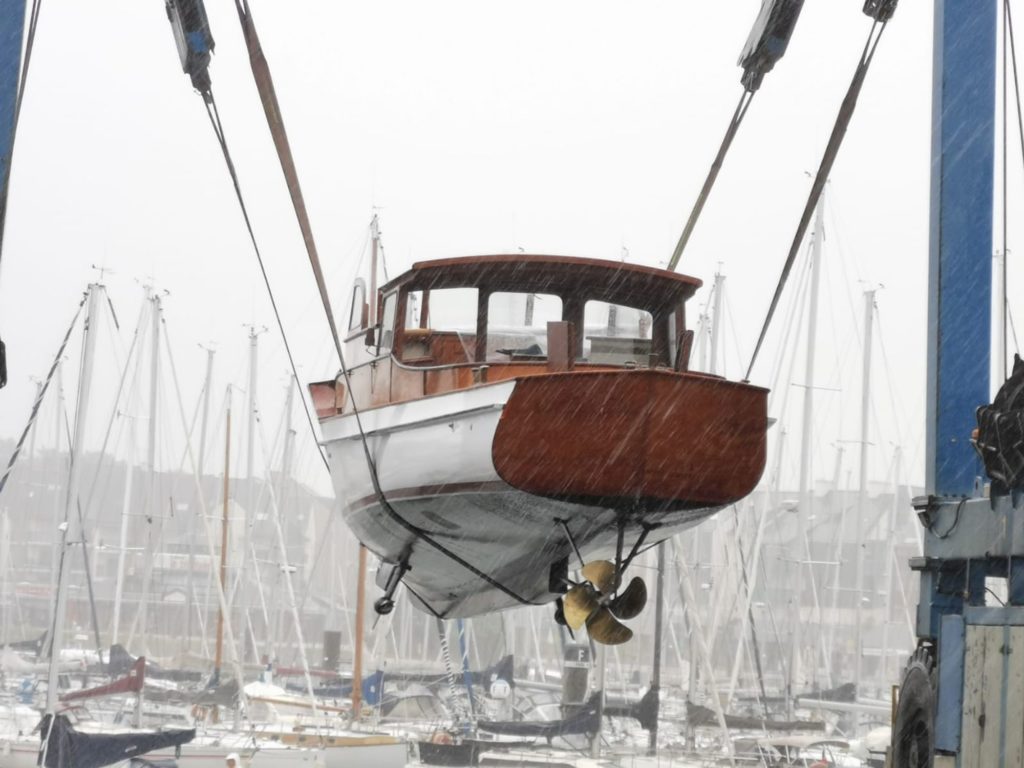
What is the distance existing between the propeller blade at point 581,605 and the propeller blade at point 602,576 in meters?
0.05

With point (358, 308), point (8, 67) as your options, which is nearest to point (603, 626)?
point (358, 308)

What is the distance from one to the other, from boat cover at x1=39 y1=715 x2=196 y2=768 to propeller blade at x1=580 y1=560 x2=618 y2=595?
15.3 m

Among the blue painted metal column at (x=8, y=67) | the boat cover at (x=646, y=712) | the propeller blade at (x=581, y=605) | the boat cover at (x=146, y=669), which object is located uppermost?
the blue painted metal column at (x=8, y=67)

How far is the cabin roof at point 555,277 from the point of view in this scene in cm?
896

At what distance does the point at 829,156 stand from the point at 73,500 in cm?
1775

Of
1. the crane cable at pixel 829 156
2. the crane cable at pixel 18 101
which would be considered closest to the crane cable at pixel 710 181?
the crane cable at pixel 829 156

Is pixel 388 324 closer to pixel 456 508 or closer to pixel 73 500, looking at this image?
pixel 456 508

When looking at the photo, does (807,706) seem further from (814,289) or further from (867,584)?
(867,584)

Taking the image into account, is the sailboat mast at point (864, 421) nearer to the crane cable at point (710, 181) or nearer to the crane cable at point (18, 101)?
the crane cable at point (710, 181)

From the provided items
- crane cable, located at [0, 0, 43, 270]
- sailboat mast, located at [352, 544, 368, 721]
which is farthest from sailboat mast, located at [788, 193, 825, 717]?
crane cable, located at [0, 0, 43, 270]

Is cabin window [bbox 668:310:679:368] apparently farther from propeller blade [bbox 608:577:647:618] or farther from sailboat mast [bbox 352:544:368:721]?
sailboat mast [bbox 352:544:368:721]

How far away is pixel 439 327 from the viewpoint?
9.51m

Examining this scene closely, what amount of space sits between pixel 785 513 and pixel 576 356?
2150cm

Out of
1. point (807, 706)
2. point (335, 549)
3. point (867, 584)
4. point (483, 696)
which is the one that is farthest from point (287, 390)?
point (867, 584)
